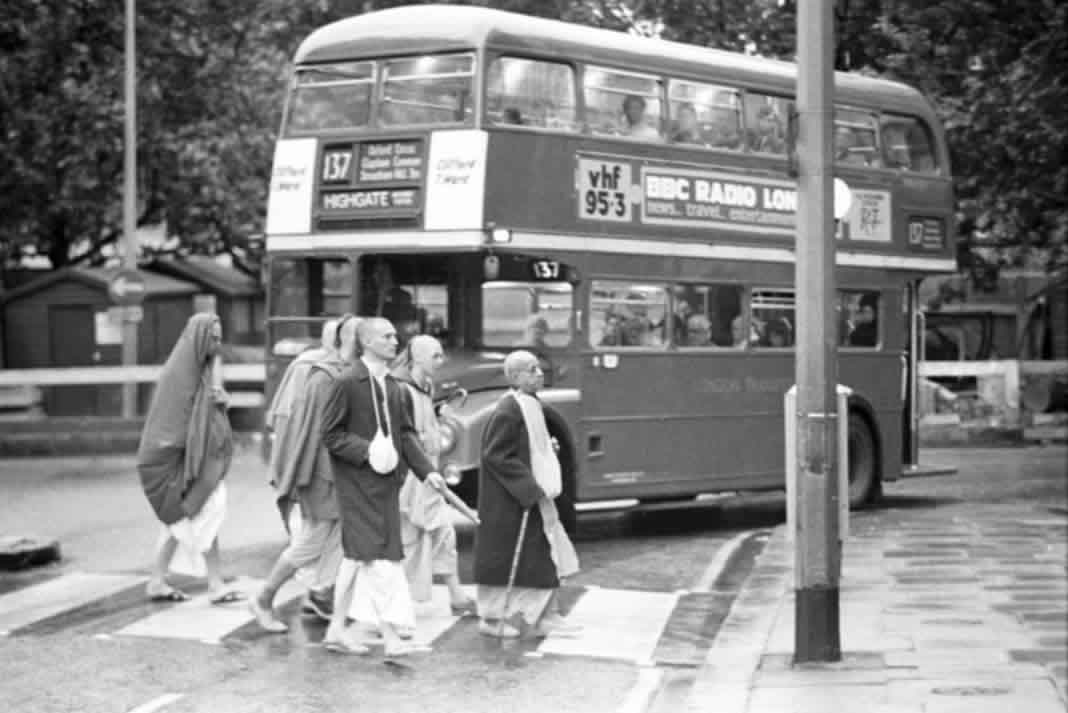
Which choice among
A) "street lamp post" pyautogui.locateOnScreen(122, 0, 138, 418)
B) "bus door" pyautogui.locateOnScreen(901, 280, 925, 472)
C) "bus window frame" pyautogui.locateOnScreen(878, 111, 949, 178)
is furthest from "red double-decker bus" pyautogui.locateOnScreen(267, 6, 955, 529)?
"street lamp post" pyautogui.locateOnScreen(122, 0, 138, 418)

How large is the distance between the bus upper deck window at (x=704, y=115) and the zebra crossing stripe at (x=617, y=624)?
5257 mm

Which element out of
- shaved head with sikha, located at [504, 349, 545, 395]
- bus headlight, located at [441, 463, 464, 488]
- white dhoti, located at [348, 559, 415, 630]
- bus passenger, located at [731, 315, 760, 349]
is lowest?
white dhoti, located at [348, 559, 415, 630]

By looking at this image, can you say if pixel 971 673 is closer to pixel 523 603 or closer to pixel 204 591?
pixel 523 603

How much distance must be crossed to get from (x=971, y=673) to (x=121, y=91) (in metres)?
23.7

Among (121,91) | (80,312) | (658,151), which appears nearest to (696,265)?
(658,151)

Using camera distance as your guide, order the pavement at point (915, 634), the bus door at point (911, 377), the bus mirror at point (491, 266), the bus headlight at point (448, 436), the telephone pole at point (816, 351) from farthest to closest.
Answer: the bus door at point (911, 377) → the bus mirror at point (491, 266) → the bus headlight at point (448, 436) → the telephone pole at point (816, 351) → the pavement at point (915, 634)

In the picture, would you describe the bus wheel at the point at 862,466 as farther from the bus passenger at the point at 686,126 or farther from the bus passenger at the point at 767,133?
the bus passenger at the point at 686,126

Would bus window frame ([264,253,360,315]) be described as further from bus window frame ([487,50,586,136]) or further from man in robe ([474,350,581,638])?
man in robe ([474,350,581,638])

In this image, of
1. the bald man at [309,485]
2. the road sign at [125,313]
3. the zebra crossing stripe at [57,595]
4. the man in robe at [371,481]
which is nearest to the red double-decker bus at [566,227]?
the zebra crossing stripe at [57,595]

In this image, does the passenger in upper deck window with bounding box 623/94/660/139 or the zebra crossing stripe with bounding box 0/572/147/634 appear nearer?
the zebra crossing stripe with bounding box 0/572/147/634

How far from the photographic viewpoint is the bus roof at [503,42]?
16.4 metres

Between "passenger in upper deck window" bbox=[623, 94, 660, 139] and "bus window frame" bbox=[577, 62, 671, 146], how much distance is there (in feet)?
0.12

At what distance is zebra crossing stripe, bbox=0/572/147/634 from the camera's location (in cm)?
1248

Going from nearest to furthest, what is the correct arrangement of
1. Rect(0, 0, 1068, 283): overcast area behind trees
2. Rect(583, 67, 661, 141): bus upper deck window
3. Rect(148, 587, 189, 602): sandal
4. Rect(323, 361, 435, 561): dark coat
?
Rect(323, 361, 435, 561): dark coat < Rect(148, 587, 189, 602): sandal < Rect(583, 67, 661, 141): bus upper deck window < Rect(0, 0, 1068, 283): overcast area behind trees
